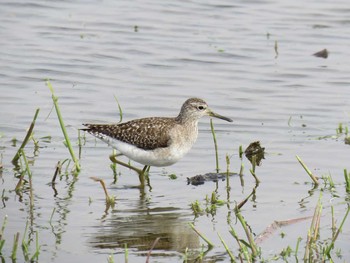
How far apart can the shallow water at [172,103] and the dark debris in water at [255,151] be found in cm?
17

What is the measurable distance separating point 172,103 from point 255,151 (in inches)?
121

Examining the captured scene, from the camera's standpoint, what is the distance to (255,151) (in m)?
12.7

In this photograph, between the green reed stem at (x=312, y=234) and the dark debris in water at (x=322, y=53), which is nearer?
the green reed stem at (x=312, y=234)

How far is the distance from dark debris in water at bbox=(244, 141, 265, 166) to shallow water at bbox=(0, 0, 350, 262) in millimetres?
A: 167

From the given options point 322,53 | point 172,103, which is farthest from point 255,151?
point 322,53

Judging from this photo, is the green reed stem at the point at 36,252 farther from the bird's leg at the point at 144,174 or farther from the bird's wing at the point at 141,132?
the bird's wing at the point at 141,132

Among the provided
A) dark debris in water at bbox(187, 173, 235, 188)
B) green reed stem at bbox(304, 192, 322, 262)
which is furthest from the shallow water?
green reed stem at bbox(304, 192, 322, 262)

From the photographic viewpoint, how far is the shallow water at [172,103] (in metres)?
9.94

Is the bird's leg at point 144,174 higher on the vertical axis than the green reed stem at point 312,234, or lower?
higher

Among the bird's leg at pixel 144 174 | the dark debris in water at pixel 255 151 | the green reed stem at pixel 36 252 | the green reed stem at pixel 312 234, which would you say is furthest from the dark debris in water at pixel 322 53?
the green reed stem at pixel 36 252

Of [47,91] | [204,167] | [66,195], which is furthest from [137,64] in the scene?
[66,195]

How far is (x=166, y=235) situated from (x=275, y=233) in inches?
42.1

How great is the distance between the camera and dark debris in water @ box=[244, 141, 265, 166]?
41.2 ft

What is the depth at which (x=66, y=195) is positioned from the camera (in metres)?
10.9
